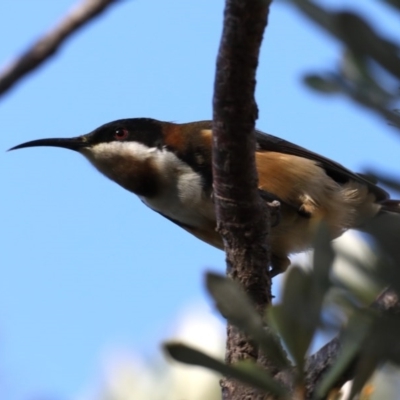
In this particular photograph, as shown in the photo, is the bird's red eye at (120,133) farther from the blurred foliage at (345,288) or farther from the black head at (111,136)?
the blurred foliage at (345,288)

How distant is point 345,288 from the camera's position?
636 millimetres

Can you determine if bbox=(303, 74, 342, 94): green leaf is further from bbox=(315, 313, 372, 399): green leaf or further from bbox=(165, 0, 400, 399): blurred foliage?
bbox=(315, 313, 372, 399): green leaf

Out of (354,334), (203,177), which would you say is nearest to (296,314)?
(354,334)

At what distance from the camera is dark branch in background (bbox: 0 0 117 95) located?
3.11 feet

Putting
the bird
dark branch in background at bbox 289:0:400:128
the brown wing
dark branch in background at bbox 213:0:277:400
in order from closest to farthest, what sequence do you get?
dark branch in background at bbox 289:0:400:128 < dark branch in background at bbox 213:0:277:400 < the bird < the brown wing

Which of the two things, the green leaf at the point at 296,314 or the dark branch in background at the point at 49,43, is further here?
the dark branch in background at the point at 49,43

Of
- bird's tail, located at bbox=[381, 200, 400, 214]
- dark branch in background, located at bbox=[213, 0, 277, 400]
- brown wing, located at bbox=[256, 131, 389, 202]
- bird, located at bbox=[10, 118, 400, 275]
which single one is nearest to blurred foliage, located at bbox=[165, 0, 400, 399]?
dark branch in background, located at bbox=[213, 0, 277, 400]

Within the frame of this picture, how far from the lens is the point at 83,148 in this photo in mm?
4516

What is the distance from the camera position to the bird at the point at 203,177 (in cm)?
405

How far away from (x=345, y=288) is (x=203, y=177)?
10.9 feet

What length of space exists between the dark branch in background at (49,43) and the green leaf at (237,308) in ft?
1.46

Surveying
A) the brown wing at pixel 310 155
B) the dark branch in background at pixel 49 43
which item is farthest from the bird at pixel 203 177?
the dark branch in background at pixel 49 43

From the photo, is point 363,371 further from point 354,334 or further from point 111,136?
point 111,136

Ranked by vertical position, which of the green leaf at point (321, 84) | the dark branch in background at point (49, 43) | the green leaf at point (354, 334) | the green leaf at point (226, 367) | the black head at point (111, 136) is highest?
the black head at point (111, 136)
